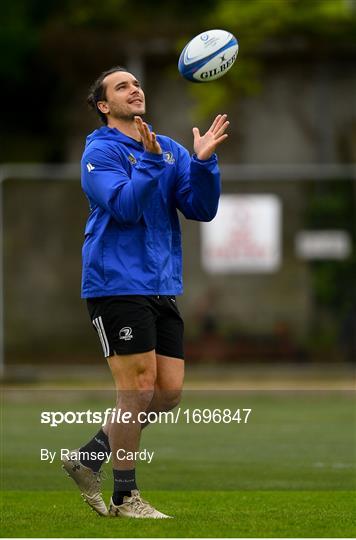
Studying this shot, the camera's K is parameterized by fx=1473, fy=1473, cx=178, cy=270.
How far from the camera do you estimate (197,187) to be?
8.35 m

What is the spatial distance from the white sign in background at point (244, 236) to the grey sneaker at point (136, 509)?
13.3 metres

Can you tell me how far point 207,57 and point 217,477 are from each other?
3.43m

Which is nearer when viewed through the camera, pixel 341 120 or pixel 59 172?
pixel 59 172

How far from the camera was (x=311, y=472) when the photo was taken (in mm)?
10906

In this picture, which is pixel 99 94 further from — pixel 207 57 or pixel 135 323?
pixel 135 323

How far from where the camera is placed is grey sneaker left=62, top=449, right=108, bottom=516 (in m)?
8.26

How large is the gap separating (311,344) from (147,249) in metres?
13.7

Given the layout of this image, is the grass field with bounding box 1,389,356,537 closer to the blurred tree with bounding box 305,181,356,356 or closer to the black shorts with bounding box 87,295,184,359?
the black shorts with bounding box 87,295,184,359

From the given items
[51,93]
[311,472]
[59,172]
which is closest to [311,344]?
[59,172]

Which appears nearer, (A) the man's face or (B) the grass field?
(B) the grass field

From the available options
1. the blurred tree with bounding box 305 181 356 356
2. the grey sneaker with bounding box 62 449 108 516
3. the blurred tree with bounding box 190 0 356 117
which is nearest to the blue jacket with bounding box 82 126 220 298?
the grey sneaker with bounding box 62 449 108 516

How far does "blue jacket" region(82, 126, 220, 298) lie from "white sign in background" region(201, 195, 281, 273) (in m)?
12.8

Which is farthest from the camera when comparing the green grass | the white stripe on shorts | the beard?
the beard

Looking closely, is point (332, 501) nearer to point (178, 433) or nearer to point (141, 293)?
point (141, 293)
